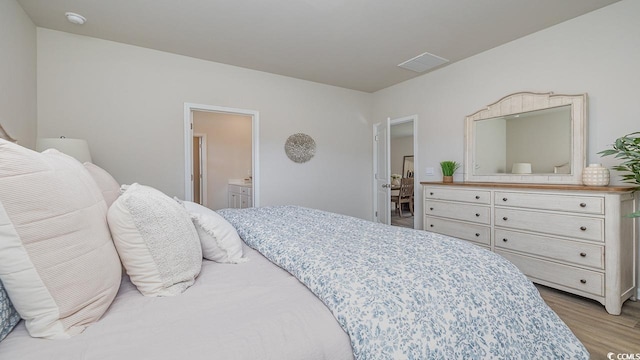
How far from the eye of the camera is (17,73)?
2320 millimetres

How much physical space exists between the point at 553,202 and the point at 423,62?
2.20 meters

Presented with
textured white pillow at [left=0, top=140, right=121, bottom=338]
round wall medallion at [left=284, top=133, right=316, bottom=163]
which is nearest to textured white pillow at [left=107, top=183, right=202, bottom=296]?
textured white pillow at [left=0, top=140, right=121, bottom=338]

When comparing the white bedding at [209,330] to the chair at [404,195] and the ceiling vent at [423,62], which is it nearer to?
the ceiling vent at [423,62]

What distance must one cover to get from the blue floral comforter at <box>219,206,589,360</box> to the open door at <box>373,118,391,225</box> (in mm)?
2815

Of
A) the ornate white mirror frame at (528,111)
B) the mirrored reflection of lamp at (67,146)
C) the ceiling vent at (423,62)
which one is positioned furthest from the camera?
the ceiling vent at (423,62)

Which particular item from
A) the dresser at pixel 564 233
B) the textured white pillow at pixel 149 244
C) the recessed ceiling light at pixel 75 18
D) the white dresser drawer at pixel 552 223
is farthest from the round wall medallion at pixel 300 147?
the textured white pillow at pixel 149 244

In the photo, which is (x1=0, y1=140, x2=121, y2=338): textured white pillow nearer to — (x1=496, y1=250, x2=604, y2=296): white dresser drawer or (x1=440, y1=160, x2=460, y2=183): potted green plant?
(x1=496, y1=250, x2=604, y2=296): white dresser drawer

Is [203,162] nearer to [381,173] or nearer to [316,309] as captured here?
[381,173]

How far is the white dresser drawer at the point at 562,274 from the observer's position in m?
2.14

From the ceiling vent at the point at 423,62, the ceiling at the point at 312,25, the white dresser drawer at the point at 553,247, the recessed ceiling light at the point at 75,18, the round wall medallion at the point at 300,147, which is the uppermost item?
the ceiling at the point at 312,25

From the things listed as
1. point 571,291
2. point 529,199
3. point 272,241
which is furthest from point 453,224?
point 272,241

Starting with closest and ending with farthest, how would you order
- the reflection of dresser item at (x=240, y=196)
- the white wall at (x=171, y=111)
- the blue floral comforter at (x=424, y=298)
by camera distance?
A: the blue floral comforter at (x=424, y=298)
the white wall at (x=171, y=111)
the reflection of dresser item at (x=240, y=196)

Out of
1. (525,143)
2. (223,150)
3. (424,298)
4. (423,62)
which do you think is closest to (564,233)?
(525,143)

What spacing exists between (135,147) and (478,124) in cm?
411
